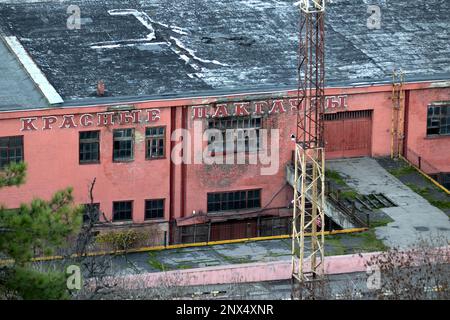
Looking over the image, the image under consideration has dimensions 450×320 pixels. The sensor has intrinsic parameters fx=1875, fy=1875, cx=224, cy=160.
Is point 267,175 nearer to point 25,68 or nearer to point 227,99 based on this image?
point 227,99

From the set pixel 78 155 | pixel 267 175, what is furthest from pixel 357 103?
pixel 78 155

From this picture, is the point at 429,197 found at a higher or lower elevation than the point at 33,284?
lower

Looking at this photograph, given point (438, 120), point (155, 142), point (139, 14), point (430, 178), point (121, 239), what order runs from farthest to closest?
point (139, 14) → point (438, 120) → point (430, 178) → point (155, 142) → point (121, 239)

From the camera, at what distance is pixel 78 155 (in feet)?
232

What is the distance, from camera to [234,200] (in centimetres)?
7356

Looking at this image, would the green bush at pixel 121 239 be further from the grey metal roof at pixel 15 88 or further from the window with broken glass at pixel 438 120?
the window with broken glass at pixel 438 120

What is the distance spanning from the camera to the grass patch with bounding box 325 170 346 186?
72250 millimetres

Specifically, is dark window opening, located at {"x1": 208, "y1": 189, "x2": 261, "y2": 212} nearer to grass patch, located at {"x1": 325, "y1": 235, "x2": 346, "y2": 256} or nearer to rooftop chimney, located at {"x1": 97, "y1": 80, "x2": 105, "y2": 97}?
rooftop chimney, located at {"x1": 97, "y1": 80, "x2": 105, "y2": 97}

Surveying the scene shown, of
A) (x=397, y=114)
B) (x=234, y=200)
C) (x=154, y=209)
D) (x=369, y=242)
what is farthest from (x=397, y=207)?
(x=154, y=209)

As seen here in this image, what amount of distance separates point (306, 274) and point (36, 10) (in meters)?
22.3

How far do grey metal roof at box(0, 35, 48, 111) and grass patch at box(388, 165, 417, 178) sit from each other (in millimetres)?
14029

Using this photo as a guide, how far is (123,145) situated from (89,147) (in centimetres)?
140

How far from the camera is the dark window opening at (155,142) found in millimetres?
71625

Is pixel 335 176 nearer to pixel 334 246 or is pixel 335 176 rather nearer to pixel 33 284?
pixel 334 246
